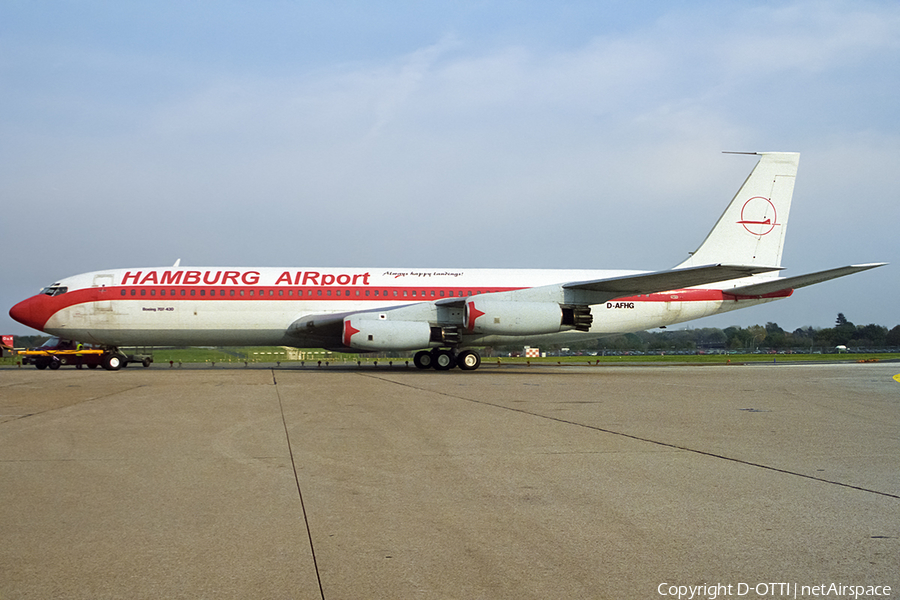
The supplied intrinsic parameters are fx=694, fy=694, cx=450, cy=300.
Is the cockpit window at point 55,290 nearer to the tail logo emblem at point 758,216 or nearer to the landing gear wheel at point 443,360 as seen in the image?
the landing gear wheel at point 443,360

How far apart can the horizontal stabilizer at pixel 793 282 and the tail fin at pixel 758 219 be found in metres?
1.18

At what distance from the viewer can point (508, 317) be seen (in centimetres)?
2439

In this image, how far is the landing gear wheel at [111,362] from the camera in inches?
1031

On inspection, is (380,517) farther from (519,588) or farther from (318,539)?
(519,588)

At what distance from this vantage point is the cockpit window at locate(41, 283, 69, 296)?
25.7 meters

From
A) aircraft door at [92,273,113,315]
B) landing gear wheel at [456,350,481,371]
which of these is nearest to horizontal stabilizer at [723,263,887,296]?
landing gear wheel at [456,350,481,371]

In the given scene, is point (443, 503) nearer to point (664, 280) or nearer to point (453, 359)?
point (664, 280)

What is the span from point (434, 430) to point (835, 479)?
4.97 meters

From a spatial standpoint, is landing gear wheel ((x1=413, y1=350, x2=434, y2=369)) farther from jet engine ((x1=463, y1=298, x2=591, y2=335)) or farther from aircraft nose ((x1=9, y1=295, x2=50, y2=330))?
aircraft nose ((x1=9, y1=295, x2=50, y2=330))

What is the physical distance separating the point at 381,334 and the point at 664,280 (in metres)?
9.97

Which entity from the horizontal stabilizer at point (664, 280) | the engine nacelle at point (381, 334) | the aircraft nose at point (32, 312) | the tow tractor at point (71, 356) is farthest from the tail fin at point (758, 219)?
the aircraft nose at point (32, 312)


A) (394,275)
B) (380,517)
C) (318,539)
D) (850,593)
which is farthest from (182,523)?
(394,275)

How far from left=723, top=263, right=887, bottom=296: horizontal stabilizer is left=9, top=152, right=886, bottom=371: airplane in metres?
0.06

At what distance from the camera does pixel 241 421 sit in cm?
1048
